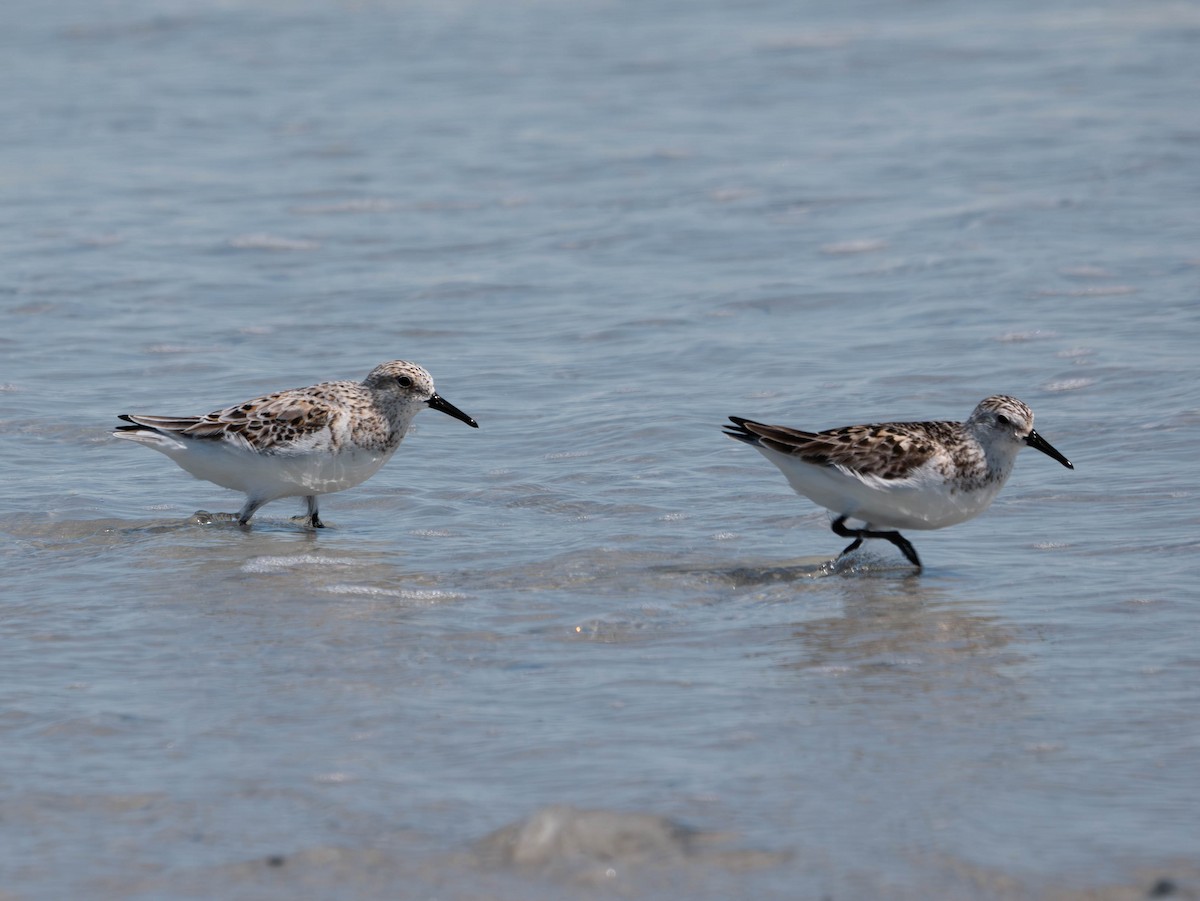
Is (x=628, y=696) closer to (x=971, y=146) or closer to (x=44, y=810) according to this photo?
(x=44, y=810)

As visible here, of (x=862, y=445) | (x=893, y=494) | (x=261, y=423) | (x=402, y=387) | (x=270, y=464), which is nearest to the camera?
(x=893, y=494)

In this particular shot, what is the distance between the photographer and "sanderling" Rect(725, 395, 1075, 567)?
9742mm

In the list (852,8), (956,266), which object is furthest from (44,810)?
(852,8)

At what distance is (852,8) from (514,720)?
2470 centimetres

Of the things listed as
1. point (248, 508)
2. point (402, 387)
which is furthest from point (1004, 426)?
point (248, 508)

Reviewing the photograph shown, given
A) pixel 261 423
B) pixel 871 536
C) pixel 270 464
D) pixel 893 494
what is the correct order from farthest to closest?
pixel 261 423 → pixel 270 464 → pixel 871 536 → pixel 893 494

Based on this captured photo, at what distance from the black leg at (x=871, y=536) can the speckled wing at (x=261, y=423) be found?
10.5 ft

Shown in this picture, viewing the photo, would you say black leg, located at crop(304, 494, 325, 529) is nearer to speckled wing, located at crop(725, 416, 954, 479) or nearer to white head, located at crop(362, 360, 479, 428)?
white head, located at crop(362, 360, 479, 428)

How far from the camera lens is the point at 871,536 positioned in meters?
10.0

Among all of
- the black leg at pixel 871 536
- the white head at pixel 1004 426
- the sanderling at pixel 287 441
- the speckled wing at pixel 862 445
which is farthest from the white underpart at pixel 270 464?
the white head at pixel 1004 426

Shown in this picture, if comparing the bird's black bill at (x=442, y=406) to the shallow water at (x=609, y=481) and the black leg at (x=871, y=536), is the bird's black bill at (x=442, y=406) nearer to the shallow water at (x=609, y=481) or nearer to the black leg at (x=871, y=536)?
the shallow water at (x=609, y=481)

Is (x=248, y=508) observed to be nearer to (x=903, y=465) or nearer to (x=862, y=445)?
(x=862, y=445)

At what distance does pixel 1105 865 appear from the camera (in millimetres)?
6051

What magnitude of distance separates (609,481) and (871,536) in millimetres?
2223
